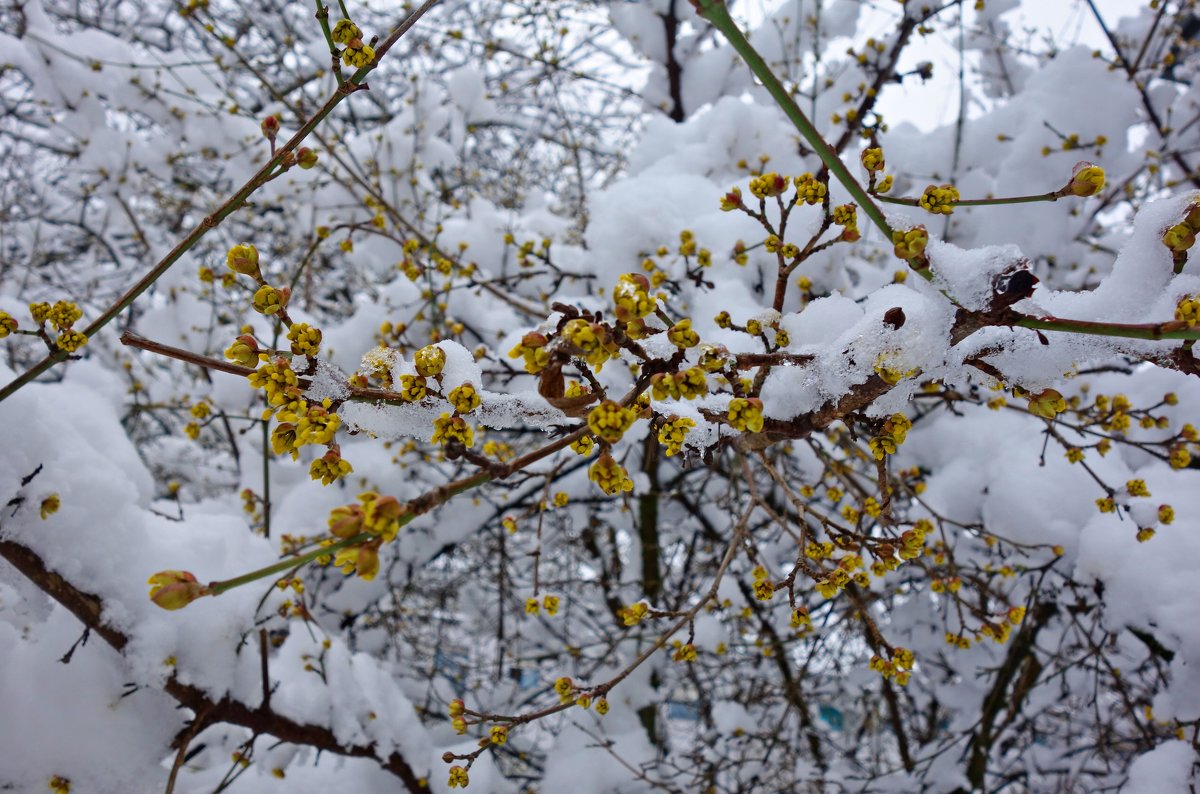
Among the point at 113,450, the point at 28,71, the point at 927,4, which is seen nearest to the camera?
the point at 113,450

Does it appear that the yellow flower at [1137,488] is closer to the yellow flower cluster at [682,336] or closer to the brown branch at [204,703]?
the yellow flower cluster at [682,336]

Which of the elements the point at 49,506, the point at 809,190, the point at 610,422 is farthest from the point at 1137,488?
the point at 49,506

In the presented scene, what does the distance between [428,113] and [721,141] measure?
1953 millimetres

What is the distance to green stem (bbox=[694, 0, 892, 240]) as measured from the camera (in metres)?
0.70

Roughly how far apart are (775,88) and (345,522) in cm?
70

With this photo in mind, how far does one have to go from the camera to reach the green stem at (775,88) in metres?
0.70

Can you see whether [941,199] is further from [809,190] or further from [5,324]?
[5,324]

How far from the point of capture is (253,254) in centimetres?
103

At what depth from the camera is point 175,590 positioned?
2.46 ft

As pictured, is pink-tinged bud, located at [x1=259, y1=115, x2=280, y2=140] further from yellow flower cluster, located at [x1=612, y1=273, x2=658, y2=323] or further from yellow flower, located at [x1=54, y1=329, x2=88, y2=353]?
yellow flower cluster, located at [x1=612, y1=273, x2=658, y2=323]

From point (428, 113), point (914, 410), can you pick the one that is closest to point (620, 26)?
point (428, 113)

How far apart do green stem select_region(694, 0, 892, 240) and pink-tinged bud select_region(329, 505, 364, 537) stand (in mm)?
663

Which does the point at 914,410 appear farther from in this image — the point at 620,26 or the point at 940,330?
the point at 620,26

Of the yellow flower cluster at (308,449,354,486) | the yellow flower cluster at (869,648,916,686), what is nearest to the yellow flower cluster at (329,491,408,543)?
the yellow flower cluster at (308,449,354,486)
